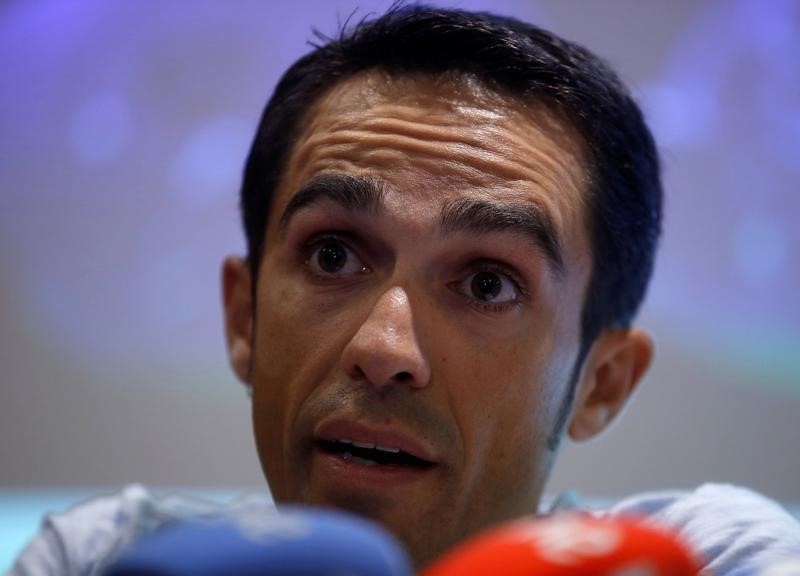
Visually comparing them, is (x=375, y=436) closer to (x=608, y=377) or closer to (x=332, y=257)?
(x=332, y=257)

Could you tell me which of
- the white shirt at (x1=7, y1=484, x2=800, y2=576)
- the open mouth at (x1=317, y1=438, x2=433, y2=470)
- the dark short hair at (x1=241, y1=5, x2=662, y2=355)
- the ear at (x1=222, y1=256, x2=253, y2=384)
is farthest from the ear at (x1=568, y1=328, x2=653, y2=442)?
Result: the ear at (x1=222, y1=256, x2=253, y2=384)

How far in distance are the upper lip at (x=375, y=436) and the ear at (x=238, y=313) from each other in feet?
1.56

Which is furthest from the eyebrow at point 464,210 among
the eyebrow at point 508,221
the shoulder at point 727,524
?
the shoulder at point 727,524

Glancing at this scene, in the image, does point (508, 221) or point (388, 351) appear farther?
point (508, 221)

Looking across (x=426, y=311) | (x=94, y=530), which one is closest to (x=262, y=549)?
(x=426, y=311)

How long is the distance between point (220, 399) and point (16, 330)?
0.61 metres

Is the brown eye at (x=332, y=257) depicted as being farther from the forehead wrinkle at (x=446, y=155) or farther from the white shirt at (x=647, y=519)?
the white shirt at (x=647, y=519)

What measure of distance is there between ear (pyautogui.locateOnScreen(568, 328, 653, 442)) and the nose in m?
0.48

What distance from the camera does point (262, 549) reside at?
578 millimetres

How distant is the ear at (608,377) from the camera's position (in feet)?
5.46

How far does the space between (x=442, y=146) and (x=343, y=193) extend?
Answer: 6.4 inches

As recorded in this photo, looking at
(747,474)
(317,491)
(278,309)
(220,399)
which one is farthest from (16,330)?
(747,474)

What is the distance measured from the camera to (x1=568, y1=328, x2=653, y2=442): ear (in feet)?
5.46

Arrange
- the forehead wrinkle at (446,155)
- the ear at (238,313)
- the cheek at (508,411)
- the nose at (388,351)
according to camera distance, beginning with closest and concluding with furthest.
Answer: the nose at (388,351) < the cheek at (508,411) < the forehead wrinkle at (446,155) < the ear at (238,313)
